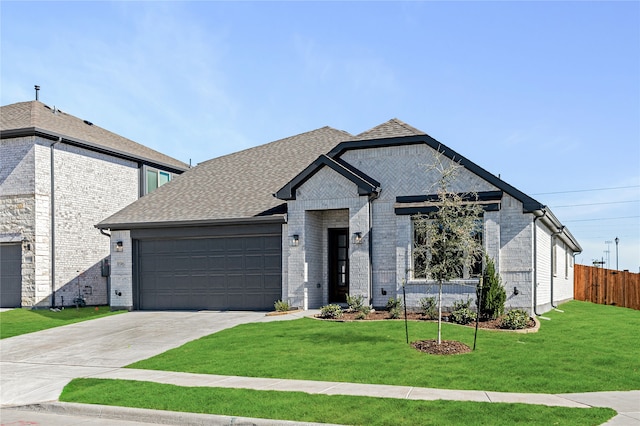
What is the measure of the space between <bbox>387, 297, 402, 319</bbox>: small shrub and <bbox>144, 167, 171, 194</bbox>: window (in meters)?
17.0

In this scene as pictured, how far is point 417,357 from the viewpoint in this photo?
1263cm

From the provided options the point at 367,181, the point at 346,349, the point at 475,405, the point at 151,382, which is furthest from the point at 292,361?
the point at 367,181

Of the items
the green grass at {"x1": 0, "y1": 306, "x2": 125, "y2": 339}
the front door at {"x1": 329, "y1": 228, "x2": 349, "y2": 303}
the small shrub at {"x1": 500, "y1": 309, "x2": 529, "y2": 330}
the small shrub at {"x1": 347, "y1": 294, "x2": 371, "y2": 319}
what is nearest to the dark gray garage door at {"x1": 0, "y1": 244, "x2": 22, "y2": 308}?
the green grass at {"x1": 0, "y1": 306, "x2": 125, "y2": 339}

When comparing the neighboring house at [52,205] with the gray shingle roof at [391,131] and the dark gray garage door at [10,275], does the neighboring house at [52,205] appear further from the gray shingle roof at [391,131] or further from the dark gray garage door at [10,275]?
the gray shingle roof at [391,131]

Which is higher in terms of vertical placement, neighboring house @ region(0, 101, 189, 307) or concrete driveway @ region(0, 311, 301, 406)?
neighboring house @ region(0, 101, 189, 307)

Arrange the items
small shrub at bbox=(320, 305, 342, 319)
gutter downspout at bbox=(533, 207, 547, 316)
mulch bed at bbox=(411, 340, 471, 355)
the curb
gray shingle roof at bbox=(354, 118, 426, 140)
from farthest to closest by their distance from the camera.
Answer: gray shingle roof at bbox=(354, 118, 426, 140) → gutter downspout at bbox=(533, 207, 547, 316) → small shrub at bbox=(320, 305, 342, 319) → mulch bed at bbox=(411, 340, 471, 355) → the curb

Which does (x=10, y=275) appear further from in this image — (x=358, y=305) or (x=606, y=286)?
(x=606, y=286)

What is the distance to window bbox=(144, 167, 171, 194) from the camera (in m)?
31.9

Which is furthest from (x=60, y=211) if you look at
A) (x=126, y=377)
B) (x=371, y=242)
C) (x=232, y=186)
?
(x=126, y=377)

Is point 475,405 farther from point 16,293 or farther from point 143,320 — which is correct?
point 16,293

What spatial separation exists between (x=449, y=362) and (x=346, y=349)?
2.44 metres

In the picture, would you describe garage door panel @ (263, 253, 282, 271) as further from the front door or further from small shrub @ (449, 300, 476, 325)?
small shrub @ (449, 300, 476, 325)

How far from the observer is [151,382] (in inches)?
452

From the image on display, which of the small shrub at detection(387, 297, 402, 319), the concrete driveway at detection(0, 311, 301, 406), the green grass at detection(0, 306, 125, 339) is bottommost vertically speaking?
the green grass at detection(0, 306, 125, 339)
